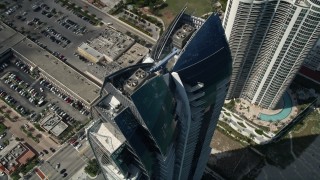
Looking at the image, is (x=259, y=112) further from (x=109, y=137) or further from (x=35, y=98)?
(x=35, y=98)

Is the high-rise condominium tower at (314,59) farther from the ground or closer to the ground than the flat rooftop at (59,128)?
farther from the ground

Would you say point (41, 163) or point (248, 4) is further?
point (41, 163)

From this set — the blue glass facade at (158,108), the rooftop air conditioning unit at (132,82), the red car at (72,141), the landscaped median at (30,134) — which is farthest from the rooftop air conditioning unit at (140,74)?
the landscaped median at (30,134)

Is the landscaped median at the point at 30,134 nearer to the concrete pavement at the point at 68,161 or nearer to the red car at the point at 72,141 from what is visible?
the concrete pavement at the point at 68,161

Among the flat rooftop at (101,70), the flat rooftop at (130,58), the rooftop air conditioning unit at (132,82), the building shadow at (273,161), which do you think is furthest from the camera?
the flat rooftop at (130,58)

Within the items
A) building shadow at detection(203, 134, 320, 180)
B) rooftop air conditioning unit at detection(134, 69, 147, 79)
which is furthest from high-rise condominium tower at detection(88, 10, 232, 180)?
building shadow at detection(203, 134, 320, 180)

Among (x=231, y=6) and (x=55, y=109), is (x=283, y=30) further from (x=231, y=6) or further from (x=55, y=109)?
(x=55, y=109)

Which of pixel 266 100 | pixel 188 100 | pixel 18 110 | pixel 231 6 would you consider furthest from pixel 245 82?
pixel 18 110
